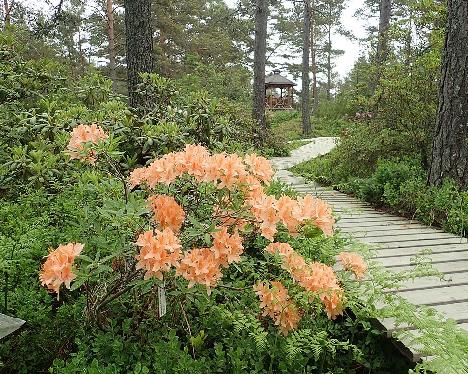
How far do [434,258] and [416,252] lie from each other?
18 cm

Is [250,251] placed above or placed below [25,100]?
below

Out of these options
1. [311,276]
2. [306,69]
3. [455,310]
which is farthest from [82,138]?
[306,69]

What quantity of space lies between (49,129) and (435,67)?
18.3ft

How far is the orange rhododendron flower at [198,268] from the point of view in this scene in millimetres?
1816

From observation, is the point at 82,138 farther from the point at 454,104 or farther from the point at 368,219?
the point at 454,104

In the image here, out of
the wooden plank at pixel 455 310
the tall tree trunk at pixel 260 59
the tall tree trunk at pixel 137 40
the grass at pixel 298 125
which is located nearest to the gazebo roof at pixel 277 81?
the grass at pixel 298 125

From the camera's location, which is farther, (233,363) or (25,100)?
(25,100)

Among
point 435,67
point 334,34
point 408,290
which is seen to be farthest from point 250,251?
point 334,34

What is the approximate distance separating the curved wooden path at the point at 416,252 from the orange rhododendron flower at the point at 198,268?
1274 mm

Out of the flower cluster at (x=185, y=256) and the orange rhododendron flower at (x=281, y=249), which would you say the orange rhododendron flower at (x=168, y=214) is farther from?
the orange rhododendron flower at (x=281, y=249)

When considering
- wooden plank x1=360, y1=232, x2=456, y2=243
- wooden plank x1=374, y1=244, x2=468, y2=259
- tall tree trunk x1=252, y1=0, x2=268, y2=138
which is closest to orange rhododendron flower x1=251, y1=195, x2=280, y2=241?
wooden plank x1=374, y1=244, x2=468, y2=259

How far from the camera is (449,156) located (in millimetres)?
5152

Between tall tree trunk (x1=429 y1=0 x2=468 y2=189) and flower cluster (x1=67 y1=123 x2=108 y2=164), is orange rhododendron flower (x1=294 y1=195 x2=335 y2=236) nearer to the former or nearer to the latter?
flower cluster (x1=67 y1=123 x2=108 y2=164)

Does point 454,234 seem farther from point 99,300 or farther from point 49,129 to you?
point 49,129
